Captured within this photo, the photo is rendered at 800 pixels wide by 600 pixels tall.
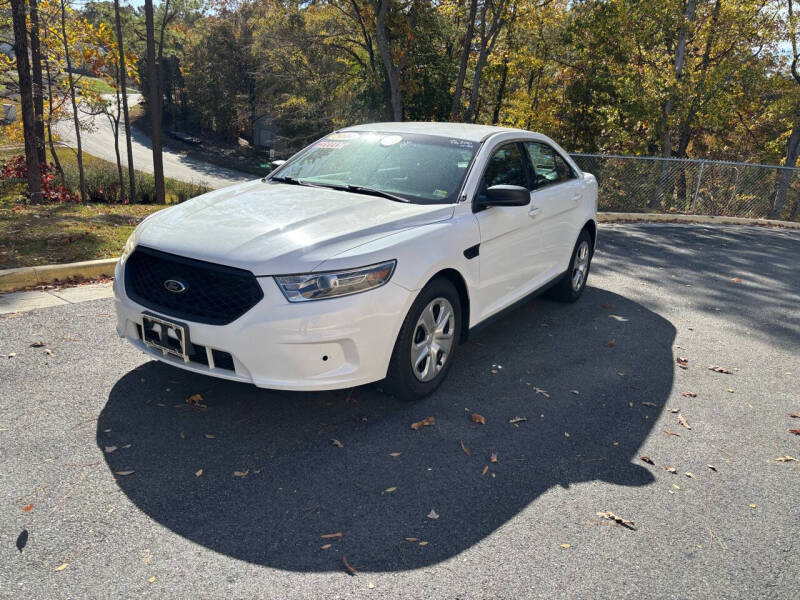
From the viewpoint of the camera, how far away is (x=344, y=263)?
3537 millimetres

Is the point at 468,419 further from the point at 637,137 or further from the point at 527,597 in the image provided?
the point at 637,137

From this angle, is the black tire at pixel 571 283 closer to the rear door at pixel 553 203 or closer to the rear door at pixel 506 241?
the rear door at pixel 553 203

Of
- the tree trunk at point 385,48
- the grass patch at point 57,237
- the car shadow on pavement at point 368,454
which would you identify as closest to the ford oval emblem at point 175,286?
the car shadow on pavement at point 368,454

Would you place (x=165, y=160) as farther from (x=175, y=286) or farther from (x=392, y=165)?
(x=175, y=286)

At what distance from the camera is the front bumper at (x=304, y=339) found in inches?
135

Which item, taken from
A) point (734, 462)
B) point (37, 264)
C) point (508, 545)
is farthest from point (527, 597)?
point (37, 264)

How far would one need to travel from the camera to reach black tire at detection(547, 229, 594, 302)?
6.44 m

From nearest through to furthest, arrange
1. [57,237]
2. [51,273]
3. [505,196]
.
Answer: [505,196]
[51,273]
[57,237]

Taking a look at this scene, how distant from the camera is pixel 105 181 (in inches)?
934

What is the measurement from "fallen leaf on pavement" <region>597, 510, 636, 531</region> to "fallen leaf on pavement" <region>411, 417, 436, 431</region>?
3.83ft

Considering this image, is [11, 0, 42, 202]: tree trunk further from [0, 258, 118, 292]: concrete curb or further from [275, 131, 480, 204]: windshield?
[275, 131, 480, 204]: windshield

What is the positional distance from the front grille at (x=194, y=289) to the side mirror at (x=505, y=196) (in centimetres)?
Answer: 188

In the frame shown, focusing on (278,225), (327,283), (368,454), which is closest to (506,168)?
(278,225)

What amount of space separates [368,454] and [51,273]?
435cm
